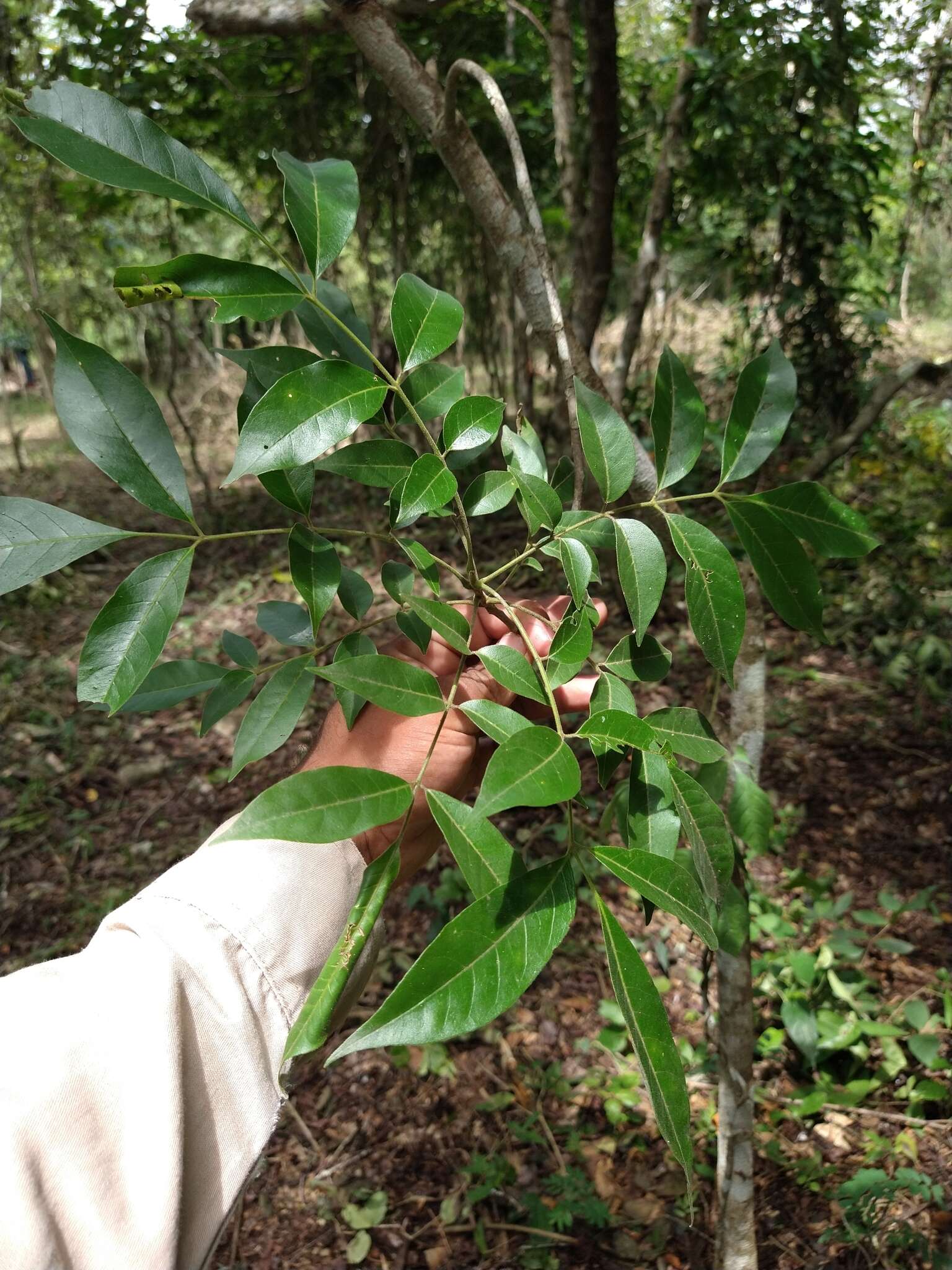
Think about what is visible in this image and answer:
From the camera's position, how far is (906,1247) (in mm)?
1347

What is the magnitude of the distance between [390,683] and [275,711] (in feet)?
0.62

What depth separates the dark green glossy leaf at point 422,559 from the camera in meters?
0.67

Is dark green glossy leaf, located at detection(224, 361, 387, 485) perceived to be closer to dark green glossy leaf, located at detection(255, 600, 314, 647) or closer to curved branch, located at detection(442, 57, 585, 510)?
dark green glossy leaf, located at detection(255, 600, 314, 647)

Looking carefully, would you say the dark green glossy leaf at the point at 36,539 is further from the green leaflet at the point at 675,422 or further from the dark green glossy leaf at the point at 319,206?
the green leaflet at the point at 675,422

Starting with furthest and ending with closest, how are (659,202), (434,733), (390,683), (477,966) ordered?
(659,202) → (434,733) → (390,683) → (477,966)

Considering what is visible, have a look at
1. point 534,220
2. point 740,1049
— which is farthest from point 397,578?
point 740,1049

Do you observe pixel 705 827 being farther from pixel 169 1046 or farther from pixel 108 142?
pixel 108 142

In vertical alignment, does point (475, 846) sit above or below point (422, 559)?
below

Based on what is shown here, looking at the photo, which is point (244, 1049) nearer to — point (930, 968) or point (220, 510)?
point (930, 968)

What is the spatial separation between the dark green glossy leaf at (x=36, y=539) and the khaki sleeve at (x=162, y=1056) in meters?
0.26

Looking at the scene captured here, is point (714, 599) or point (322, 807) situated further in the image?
point (714, 599)

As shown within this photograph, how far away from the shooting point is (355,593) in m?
0.87

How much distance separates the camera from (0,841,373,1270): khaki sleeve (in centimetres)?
63

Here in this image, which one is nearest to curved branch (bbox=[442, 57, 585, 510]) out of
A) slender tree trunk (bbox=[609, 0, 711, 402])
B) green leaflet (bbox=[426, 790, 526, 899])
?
green leaflet (bbox=[426, 790, 526, 899])
